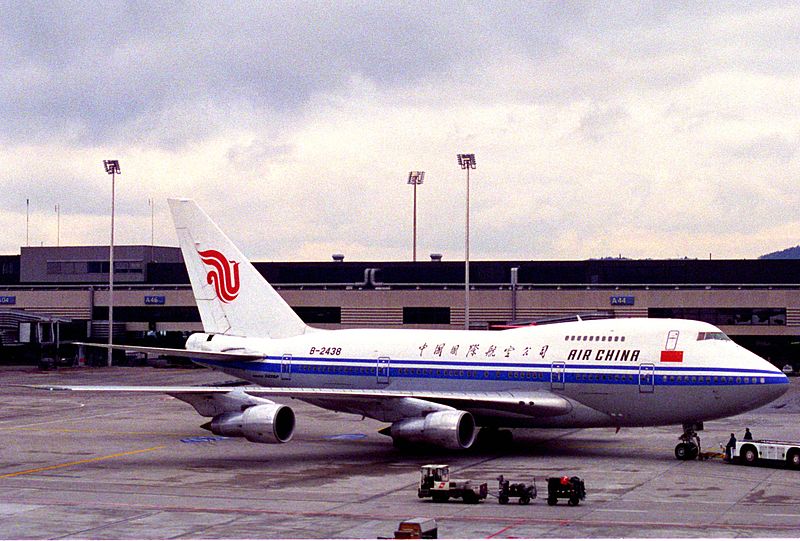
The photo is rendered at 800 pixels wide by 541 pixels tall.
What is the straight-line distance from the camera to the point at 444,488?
1428 inches

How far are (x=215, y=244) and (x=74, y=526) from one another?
27828 mm

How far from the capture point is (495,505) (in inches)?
1401

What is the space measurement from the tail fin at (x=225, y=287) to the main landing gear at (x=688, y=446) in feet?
67.9

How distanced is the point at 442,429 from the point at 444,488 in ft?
30.4

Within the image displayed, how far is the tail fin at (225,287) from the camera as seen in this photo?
5778 cm

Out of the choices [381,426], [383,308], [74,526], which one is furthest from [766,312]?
[74,526]

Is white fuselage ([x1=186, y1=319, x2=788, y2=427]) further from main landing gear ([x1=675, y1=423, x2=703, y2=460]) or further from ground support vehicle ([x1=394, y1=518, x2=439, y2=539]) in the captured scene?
ground support vehicle ([x1=394, y1=518, x2=439, y2=539])

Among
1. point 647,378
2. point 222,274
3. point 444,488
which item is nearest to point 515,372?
point 647,378

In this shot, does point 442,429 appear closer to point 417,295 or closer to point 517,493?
point 517,493

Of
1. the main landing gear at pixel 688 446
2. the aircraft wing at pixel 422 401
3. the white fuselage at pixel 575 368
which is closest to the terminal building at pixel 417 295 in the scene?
the white fuselage at pixel 575 368

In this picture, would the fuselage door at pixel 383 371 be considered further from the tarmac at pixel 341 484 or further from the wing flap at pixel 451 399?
the wing flap at pixel 451 399

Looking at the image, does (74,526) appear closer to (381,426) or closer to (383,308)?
(381,426)

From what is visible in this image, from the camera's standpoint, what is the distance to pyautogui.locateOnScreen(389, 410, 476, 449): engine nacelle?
4544cm

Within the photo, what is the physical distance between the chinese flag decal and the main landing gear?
3087 mm
